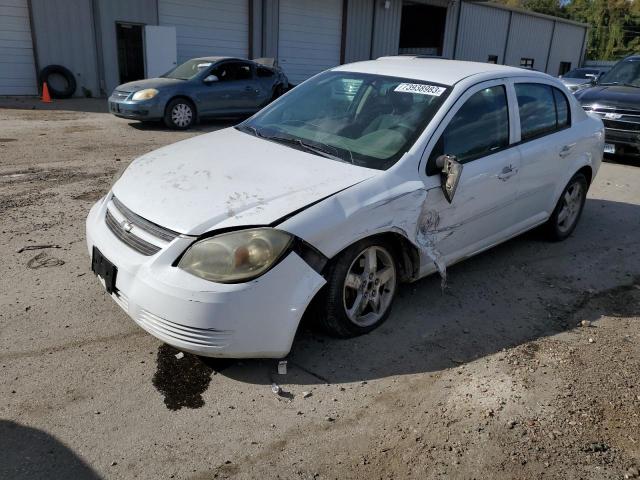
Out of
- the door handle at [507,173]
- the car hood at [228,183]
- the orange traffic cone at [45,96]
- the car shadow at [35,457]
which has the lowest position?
the orange traffic cone at [45,96]

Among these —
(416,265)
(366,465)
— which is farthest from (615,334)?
(366,465)

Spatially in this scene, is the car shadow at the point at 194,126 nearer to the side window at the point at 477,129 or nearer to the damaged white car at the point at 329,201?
the damaged white car at the point at 329,201

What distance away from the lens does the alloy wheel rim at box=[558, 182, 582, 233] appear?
214 inches

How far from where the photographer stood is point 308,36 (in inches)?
846

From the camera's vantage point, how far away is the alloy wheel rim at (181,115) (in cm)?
1111

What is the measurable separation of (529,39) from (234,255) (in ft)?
111

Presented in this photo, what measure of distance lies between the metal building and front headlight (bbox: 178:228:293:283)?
15912mm

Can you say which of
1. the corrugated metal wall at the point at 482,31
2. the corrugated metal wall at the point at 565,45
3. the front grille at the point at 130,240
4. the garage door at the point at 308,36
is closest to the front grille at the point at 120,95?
the front grille at the point at 130,240

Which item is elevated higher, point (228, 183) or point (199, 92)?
point (228, 183)

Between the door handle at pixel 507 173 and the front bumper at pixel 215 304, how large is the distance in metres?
1.90

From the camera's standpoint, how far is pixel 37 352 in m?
3.20

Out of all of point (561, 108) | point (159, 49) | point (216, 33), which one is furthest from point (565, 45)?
point (561, 108)

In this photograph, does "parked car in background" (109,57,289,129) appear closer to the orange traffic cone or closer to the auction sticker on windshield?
the orange traffic cone

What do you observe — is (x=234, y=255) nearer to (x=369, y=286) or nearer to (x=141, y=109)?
(x=369, y=286)
